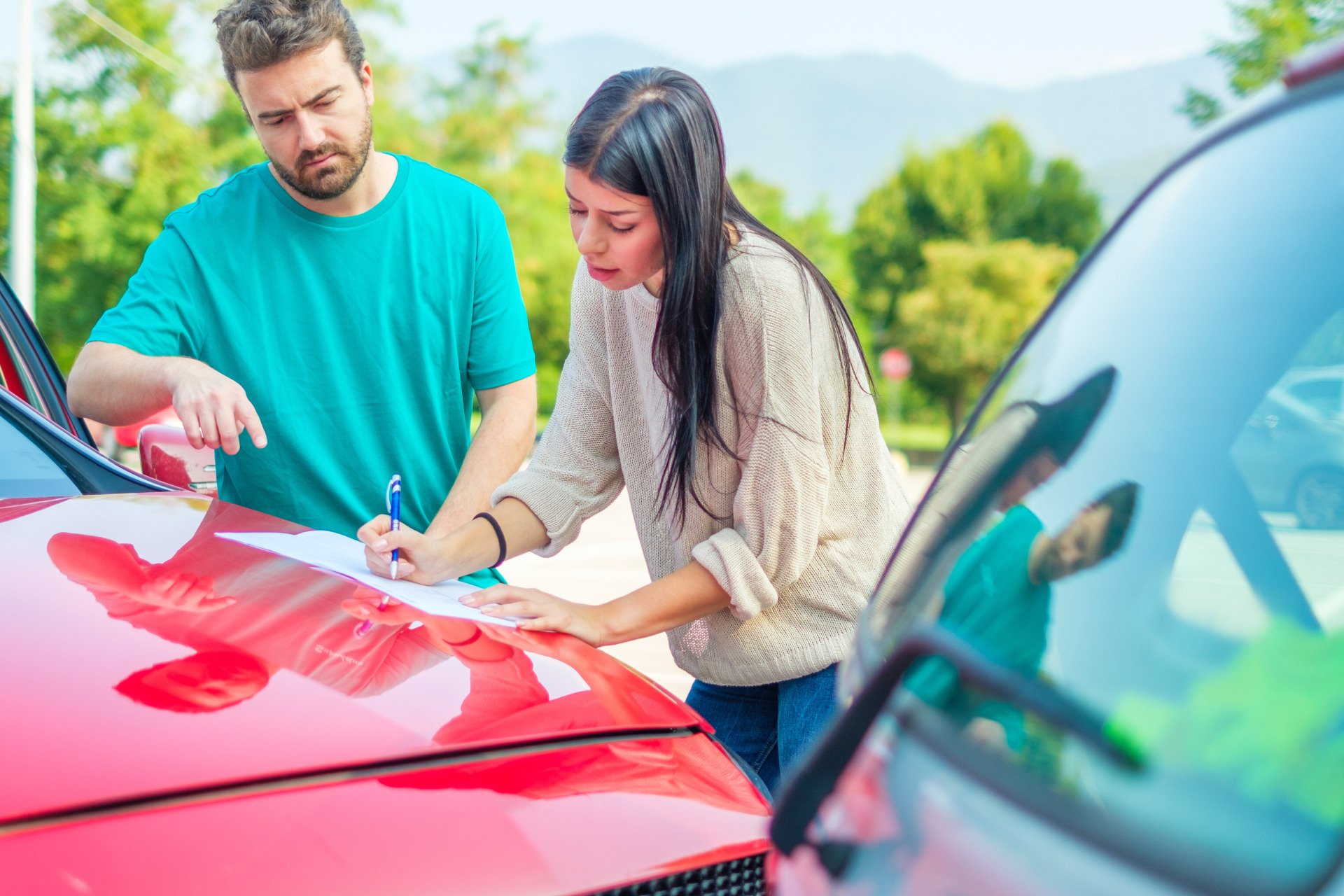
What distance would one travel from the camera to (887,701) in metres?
0.77

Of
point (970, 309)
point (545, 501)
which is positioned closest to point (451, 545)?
point (545, 501)

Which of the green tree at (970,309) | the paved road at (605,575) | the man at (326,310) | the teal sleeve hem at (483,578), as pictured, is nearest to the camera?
the teal sleeve hem at (483,578)

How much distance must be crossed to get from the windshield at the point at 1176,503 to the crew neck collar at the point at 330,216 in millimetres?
1763

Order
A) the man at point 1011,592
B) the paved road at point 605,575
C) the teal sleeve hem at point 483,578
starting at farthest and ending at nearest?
1. the paved road at point 605,575
2. the teal sleeve hem at point 483,578
3. the man at point 1011,592

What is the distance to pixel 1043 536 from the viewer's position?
32.8 inches

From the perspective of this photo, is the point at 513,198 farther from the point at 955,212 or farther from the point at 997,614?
the point at 997,614

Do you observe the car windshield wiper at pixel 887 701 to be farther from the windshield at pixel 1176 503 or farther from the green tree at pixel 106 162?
the green tree at pixel 106 162

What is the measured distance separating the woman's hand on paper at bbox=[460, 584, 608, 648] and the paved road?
3.86m

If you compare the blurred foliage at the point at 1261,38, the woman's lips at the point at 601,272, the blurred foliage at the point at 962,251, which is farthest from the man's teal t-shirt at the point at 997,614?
the blurred foliage at the point at 962,251

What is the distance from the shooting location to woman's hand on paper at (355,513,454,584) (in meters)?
1.80

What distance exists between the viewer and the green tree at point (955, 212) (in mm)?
41719

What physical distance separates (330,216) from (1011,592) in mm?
1906

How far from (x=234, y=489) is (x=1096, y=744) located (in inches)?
80.4

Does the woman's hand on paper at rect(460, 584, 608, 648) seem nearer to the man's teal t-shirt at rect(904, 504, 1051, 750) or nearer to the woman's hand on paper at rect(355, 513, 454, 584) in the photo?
the woman's hand on paper at rect(355, 513, 454, 584)
